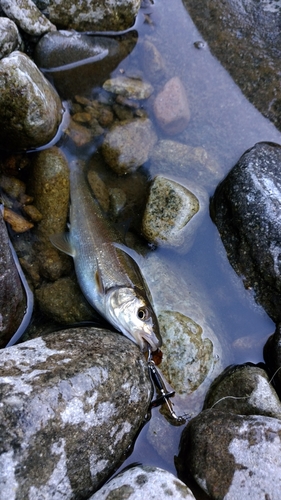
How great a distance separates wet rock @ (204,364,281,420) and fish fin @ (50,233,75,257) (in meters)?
2.25

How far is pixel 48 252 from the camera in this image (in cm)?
502

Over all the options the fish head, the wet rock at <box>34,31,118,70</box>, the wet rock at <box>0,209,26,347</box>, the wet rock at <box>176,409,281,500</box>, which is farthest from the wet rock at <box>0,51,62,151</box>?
the wet rock at <box>176,409,281,500</box>

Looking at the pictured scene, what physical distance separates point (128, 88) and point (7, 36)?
5.79ft

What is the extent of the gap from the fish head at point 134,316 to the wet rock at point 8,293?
98 cm

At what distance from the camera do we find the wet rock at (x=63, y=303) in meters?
4.68

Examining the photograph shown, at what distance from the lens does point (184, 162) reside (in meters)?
5.77

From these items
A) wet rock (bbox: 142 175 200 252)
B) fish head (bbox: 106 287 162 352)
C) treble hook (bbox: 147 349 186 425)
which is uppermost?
wet rock (bbox: 142 175 200 252)

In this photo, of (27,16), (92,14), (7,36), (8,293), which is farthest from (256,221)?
(27,16)

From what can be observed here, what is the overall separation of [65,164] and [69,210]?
24.7 inches

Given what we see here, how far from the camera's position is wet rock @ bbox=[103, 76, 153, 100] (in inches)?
232

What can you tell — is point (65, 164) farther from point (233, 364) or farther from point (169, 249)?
point (233, 364)

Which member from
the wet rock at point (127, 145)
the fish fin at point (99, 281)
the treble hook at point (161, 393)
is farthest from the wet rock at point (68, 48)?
the treble hook at point (161, 393)

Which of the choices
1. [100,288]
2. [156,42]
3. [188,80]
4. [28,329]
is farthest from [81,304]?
[156,42]

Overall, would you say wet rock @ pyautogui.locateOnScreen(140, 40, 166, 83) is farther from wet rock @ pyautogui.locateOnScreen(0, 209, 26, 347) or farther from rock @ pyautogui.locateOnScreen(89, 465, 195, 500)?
rock @ pyautogui.locateOnScreen(89, 465, 195, 500)
